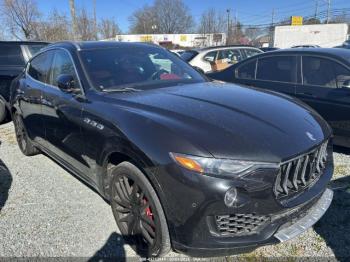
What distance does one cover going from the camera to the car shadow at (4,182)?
3832 millimetres

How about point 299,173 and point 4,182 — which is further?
point 4,182

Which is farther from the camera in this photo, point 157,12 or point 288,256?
point 157,12

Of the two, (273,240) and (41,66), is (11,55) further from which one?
(273,240)

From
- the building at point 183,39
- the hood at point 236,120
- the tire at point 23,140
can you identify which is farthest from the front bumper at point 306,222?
the building at point 183,39

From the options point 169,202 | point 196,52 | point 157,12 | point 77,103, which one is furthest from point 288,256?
point 157,12

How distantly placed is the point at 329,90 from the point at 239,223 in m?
3.15

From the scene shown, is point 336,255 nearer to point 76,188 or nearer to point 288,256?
point 288,256

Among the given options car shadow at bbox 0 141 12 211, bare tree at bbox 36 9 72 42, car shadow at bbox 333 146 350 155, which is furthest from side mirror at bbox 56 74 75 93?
bare tree at bbox 36 9 72 42

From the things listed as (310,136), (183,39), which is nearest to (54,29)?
(183,39)

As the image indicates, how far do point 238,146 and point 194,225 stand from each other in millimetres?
593

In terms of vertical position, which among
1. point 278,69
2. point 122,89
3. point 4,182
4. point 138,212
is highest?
point 122,89

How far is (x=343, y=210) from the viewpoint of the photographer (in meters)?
3.20

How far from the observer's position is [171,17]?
273ft

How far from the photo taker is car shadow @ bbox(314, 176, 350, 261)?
2689mm
